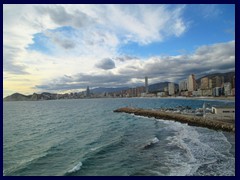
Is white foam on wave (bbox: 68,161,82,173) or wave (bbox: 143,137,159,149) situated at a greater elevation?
wave (bbox: 143,137,159,149)

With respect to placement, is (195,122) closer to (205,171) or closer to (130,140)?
(130,140)

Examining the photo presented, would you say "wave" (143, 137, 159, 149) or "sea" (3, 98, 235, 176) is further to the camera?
"wave" (143, 137, 159, 149)

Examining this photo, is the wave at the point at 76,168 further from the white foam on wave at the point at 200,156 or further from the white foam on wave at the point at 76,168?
the white foam on wave at the point at 200,156

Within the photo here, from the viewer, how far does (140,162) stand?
10.6 m

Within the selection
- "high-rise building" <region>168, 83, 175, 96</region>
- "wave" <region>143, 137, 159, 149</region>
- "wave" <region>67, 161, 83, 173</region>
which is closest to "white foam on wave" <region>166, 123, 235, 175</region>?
"wave" <region>143, 137, 159, 149</region>

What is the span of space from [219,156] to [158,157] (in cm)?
258

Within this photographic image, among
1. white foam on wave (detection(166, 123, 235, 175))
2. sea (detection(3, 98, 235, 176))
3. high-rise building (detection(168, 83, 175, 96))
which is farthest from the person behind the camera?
high-rise building (detection(168, 83, 175, 96))

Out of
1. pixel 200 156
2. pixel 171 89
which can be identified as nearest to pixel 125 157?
pixel 200 156

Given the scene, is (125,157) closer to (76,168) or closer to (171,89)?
(76,168)

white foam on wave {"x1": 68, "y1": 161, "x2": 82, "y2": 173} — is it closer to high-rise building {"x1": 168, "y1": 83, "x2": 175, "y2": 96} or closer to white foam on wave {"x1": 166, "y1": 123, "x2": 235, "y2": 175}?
white foam on wave {"x1": 166, "y1": 123, "x2": 235, "y2": 175}

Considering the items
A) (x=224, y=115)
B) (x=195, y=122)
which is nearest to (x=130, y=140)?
(x=195, y=122)

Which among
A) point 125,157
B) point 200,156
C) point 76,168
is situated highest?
point 200,156

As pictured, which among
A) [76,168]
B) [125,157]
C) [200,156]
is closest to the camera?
[76,168]
